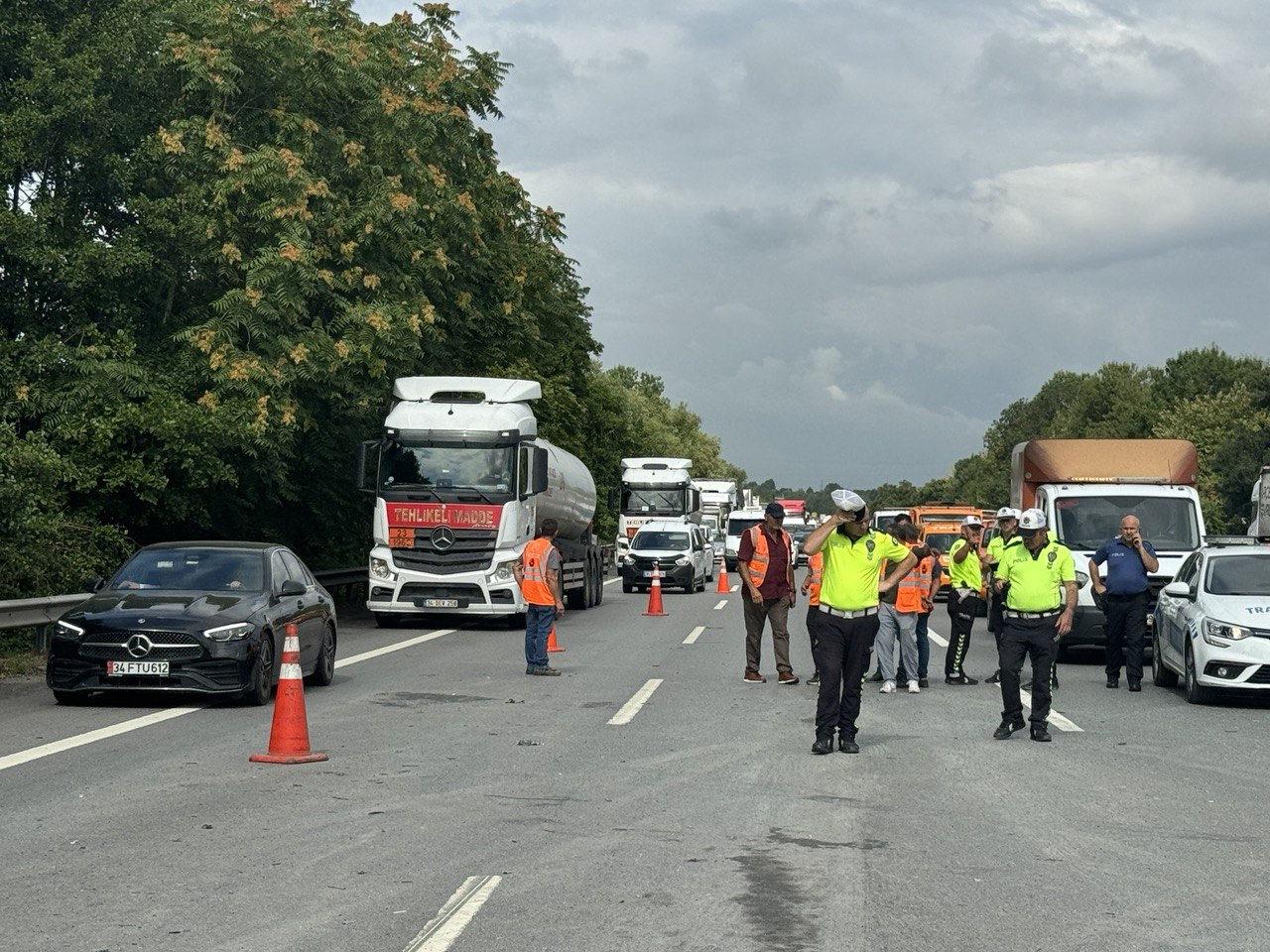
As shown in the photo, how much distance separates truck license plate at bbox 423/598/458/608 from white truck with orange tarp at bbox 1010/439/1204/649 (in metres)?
8.88

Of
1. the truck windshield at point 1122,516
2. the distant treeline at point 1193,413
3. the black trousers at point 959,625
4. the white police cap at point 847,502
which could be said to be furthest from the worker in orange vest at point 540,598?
the distant treeline at point 1193,413

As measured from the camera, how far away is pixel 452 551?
2625 centimetres

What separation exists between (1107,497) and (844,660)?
11541 mm

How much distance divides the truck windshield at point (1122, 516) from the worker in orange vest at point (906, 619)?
18.4 feet

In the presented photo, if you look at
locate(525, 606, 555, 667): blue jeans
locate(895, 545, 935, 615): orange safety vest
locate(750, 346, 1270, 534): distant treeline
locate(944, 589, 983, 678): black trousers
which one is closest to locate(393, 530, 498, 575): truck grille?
locate(525, 606, 555, 667): blue jeans

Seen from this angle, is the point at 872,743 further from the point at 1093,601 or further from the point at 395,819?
the point at 1093,601

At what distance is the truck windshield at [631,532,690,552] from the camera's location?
42969mm

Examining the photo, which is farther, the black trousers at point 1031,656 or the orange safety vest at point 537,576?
the orange safety vest at point 537,576

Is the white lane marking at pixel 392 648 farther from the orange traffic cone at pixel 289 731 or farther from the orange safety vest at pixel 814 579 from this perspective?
the orange traffic cone at pixel 289 731

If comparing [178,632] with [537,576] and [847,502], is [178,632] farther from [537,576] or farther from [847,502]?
[847,502]

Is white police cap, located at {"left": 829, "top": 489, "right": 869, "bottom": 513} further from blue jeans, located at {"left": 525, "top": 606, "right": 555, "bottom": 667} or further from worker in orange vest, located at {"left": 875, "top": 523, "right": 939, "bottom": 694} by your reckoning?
blue jeans, located at {"left": 525, "top": 606, "right": 555, "bottom": 667}

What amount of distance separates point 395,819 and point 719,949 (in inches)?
125

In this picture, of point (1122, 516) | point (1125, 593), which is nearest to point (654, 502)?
point (1122, 516)

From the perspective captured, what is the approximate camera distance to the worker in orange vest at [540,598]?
17938mm
